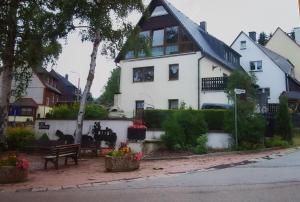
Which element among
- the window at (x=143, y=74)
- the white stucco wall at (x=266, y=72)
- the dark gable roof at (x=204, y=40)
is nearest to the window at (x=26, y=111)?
the window at (x=143, y=74)

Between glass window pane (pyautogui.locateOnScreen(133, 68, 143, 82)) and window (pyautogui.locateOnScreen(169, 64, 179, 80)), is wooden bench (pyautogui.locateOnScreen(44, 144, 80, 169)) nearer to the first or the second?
window (pyautogui.locateOnScreen(169, 64, 179, 80))

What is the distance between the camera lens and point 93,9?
18438mm

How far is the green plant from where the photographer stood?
21.2m

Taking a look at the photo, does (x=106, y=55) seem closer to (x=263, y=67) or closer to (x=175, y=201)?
(x=175, y=201)

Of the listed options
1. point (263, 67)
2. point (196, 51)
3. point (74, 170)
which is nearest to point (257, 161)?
point (74, 170)

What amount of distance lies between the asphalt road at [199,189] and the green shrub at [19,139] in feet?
34.8

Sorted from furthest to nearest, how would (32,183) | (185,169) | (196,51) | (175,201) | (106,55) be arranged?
(196,51) < (106,55) < (185,169) < (32,183) < (175,201)

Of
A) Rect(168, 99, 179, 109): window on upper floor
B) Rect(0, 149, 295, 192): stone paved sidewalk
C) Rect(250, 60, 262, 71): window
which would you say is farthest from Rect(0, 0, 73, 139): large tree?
Rect(250, 60, 262, 71): window

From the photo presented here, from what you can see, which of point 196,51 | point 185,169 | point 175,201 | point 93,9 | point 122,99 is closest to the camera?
point 175,201

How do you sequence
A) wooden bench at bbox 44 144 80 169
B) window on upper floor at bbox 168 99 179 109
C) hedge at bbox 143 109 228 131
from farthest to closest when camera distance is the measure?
window on upper floor at bbox 168 99 179 109 → hedge at bbox 143 109 228 131 → wooden bench at bbox 44 144 80 169

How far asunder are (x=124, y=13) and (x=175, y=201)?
12798 mm

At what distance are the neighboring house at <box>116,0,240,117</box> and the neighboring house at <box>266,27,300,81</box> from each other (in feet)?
64.3

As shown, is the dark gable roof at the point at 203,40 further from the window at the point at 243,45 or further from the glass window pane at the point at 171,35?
the window at the point at 243,45

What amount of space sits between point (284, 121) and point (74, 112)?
1137 cm
